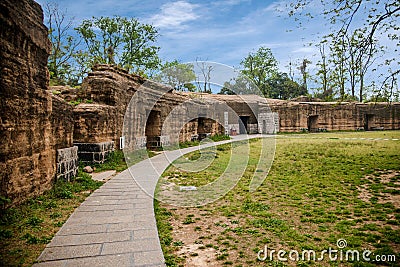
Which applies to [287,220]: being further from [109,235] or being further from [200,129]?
[200,129]

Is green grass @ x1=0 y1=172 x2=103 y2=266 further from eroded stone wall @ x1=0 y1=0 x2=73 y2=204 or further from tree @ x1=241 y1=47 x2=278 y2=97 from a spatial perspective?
tree @ x1=241 y1=47 x2=278 y2=97

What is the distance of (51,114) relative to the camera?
560cm

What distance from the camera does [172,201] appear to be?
561cm

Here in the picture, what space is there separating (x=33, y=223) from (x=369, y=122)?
38.2 metres

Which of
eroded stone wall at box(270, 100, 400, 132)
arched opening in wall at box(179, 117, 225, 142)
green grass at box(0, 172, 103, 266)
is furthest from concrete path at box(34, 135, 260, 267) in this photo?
eroded stone wall at box(270, 100, 400, 132)

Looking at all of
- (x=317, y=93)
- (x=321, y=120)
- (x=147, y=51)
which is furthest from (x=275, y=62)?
(x=147, y=51)

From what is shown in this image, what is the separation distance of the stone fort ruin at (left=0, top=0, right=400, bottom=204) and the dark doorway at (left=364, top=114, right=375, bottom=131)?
79.7 ft

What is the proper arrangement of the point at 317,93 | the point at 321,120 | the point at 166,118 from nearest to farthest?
the point at 166,118
the point at 321,120
the point at 317,93

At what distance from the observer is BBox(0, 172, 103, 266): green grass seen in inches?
119

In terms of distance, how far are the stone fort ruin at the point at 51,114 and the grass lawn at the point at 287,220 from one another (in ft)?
7.23

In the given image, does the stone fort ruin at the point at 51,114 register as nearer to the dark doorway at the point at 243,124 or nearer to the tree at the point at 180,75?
the dark doorway at the point at 243,124

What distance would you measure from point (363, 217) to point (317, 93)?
1794 inches

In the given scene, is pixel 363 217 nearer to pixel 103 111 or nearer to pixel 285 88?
pixel 103 111

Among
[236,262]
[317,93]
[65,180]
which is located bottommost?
[236,262]
